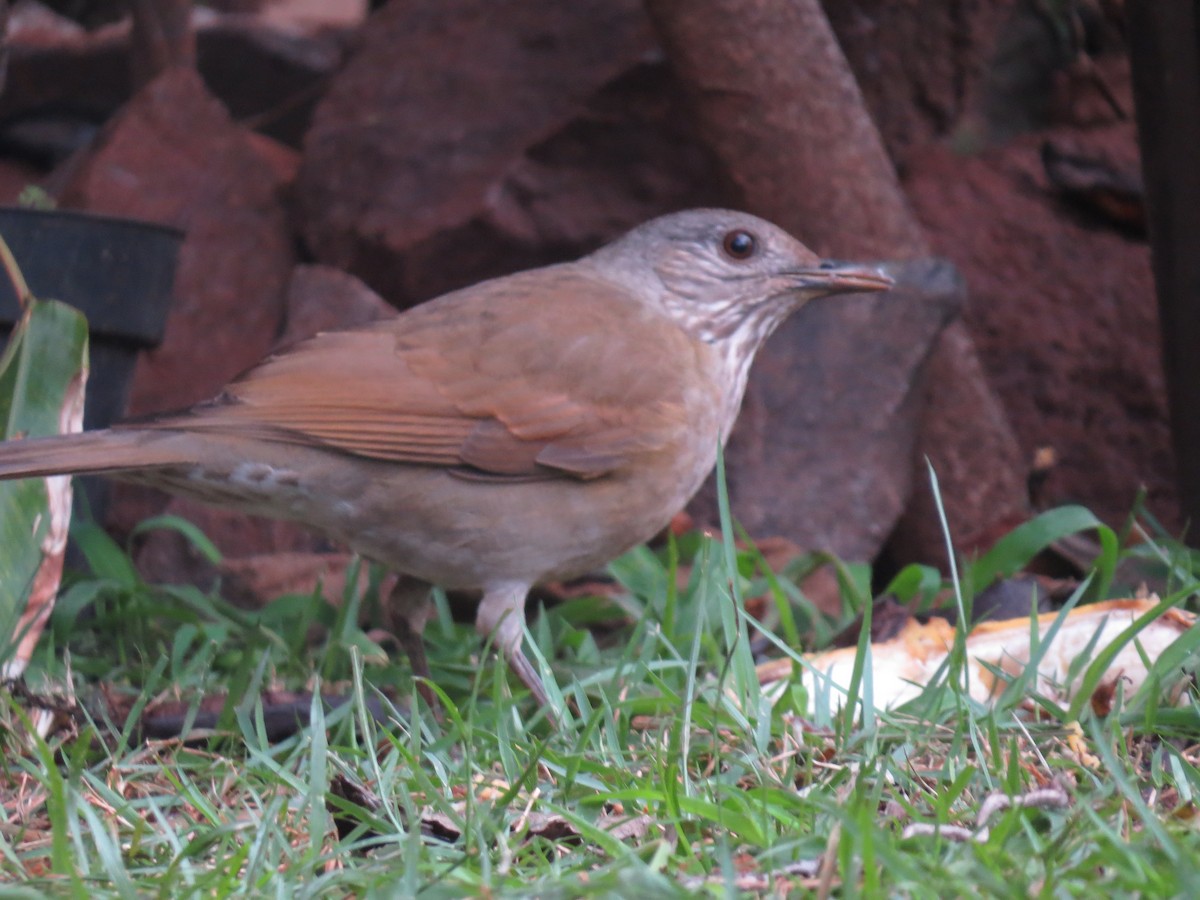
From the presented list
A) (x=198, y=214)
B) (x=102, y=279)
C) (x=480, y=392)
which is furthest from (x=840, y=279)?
(x=198, y=214)

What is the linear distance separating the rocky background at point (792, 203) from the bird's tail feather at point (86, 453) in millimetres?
2134

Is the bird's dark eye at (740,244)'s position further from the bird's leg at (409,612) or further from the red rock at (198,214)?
the red rock at (198,214)

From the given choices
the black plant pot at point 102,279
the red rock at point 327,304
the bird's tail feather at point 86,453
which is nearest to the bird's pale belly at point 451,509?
the bird's tail feather at point 86,453

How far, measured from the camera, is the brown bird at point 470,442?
3705 mm

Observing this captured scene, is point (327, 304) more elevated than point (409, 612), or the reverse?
point (327, 304)

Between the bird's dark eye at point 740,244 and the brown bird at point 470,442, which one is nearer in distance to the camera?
the brown bird at point 470,442

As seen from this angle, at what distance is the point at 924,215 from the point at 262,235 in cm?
313

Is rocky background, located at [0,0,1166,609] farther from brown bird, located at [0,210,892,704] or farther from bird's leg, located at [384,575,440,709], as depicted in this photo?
brown bird, located at [0,210,892,704]

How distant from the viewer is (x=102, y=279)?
4.95 meters

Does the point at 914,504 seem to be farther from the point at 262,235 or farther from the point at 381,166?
the point at 262,235

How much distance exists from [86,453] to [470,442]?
0.98 metres

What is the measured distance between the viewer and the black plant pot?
190 inches

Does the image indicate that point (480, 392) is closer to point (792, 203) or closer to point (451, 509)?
point (451, 509)

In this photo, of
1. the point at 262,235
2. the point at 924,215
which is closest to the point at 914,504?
the point at 924,215
